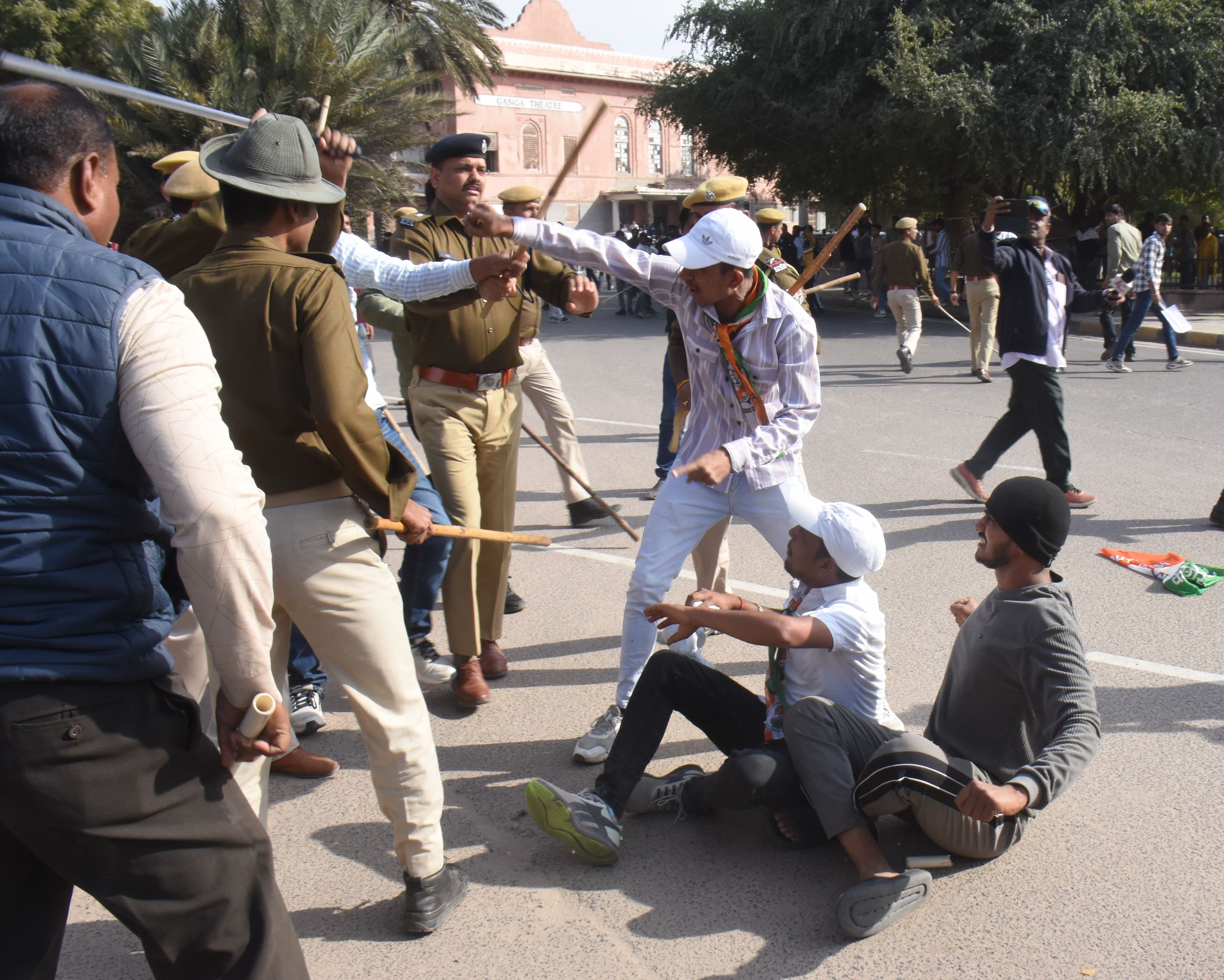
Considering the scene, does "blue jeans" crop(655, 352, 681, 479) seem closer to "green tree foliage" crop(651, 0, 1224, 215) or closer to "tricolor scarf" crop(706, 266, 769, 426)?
"tricolor scarf" crop(706, 266, 769, 426)

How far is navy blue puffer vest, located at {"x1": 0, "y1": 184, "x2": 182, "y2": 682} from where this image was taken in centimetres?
183

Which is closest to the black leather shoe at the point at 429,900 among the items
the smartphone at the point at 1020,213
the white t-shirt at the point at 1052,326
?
the white t-shirt at the point at 1052,326

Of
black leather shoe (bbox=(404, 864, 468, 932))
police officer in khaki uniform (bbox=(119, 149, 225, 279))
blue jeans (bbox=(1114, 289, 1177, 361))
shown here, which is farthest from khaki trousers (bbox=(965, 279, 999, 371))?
black leather shoe (bbox=(404, 864, 468, 932))

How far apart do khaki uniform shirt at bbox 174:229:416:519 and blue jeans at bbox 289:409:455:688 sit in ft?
4.65

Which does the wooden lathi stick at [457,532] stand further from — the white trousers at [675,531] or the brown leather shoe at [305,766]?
the brown leather shoe at [305,766]

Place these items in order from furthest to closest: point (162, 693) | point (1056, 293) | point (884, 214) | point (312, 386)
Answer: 1. point (884, 214)
2. point (1056, 293)
3. point (312, 386)
4. point (162, 693)

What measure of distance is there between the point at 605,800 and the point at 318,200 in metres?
1.92

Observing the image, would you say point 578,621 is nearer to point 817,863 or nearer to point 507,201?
point 817,863

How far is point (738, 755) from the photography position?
3227mm

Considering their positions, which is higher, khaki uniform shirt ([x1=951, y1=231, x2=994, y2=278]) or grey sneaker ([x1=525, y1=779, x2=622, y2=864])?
khaki uniform shirt ([x1=951, y1=231, x2=994, y2=278])

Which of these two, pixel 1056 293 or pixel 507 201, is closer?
pixel 507 201

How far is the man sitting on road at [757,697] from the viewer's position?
10.4 ft

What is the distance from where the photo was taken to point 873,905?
284cm

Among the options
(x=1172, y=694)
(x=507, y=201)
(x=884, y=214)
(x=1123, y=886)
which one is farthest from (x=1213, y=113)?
(x=1123, y=886)
